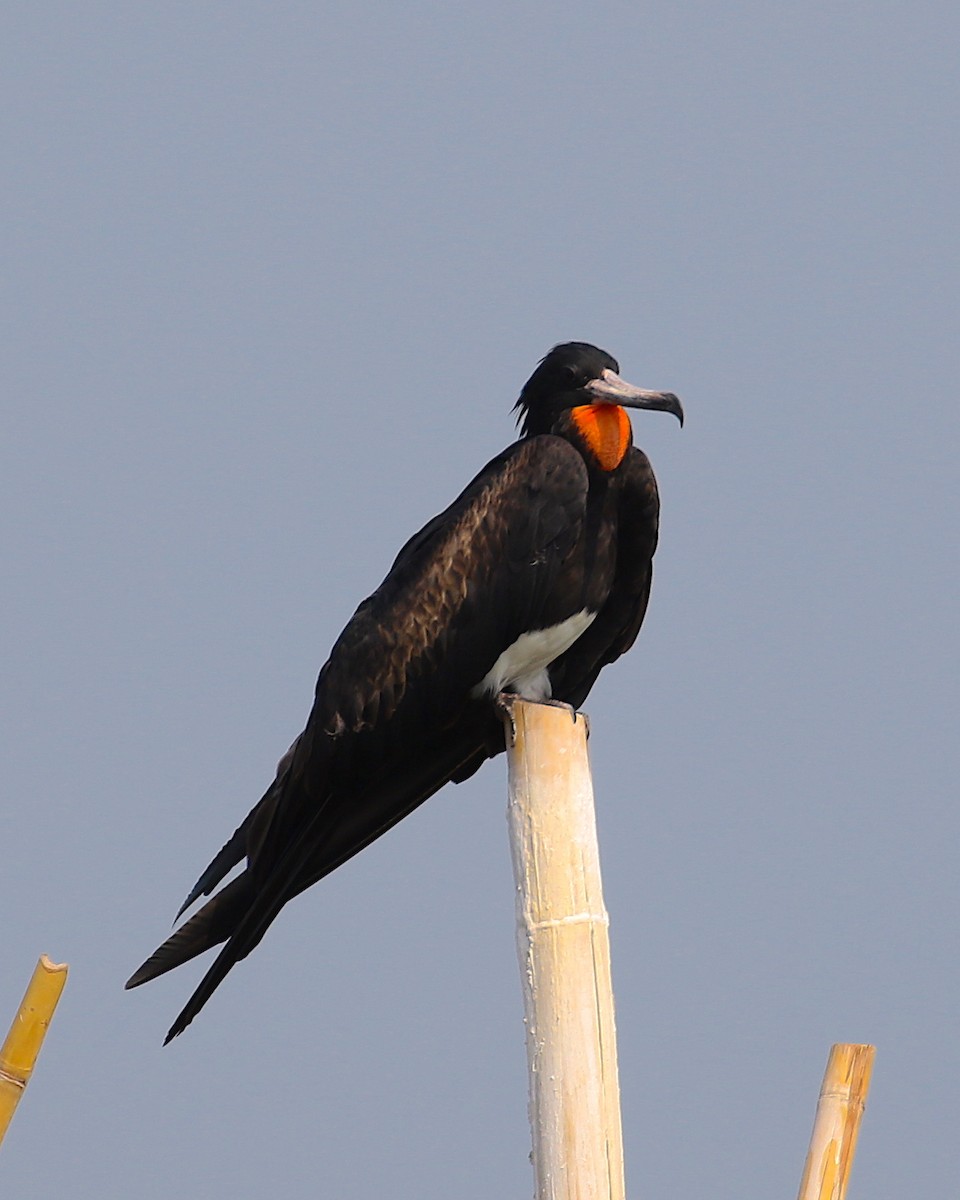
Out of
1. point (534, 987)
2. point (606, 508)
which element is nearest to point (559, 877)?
point (534, 987)

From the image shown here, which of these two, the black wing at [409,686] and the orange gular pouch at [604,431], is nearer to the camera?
the black wing at [409,686]

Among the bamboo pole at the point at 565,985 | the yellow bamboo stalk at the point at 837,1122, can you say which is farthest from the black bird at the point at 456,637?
the yellow bamboo stalk at the point at 837,1122

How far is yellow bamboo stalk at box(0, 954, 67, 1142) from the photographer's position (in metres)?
3.98

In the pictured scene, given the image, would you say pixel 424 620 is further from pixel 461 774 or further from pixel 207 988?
pixel 207 988

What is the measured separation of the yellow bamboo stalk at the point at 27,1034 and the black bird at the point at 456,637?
1.28 meters

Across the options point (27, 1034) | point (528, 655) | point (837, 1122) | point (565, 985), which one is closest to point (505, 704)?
point (528, 655)

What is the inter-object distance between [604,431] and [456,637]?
76 cm

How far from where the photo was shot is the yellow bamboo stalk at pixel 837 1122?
4.41 meters

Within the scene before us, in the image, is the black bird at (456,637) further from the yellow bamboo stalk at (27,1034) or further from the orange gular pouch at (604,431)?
the yellow bamboo stalk at (27,1034)

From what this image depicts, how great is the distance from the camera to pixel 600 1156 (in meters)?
4.14

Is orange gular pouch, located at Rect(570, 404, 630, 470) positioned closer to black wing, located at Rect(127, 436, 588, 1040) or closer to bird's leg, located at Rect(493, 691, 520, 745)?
black wing, located at Rect(127, 436, 588, 1040)

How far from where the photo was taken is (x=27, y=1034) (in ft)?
13.1

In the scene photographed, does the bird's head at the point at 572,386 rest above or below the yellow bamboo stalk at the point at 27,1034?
above

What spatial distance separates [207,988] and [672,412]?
6.86ft
